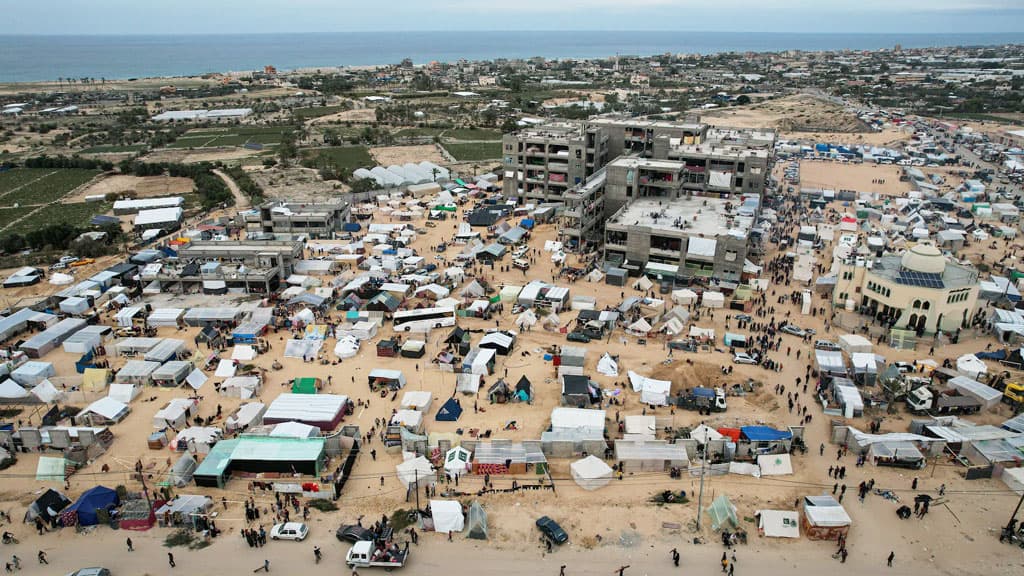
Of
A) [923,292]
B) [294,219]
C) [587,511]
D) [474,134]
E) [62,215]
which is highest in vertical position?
[474,134]

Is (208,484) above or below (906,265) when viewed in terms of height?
below

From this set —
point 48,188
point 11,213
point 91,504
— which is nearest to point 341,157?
point 48,188

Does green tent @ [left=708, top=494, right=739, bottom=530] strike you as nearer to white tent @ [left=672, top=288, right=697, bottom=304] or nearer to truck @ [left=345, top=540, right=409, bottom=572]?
truck @ [left=345, top=540, right=409, bottom=572]

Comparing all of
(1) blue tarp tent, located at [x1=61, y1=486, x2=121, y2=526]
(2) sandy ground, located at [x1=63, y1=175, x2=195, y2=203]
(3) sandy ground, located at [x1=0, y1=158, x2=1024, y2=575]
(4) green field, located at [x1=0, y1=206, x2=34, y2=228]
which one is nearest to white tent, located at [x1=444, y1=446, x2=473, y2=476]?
(3) sandy ground, located at [x1=0, y1=158, x2=1024, y2=575]

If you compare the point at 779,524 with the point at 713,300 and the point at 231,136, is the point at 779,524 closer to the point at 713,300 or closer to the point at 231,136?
the point at 713,300

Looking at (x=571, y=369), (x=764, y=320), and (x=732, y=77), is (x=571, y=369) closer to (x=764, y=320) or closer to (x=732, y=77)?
(x=764, y=320)

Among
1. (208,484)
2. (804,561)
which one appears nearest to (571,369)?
(804,561)

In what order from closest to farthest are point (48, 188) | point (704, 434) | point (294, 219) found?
point (704, 434)
point (294, 219)
point (48, 188)
